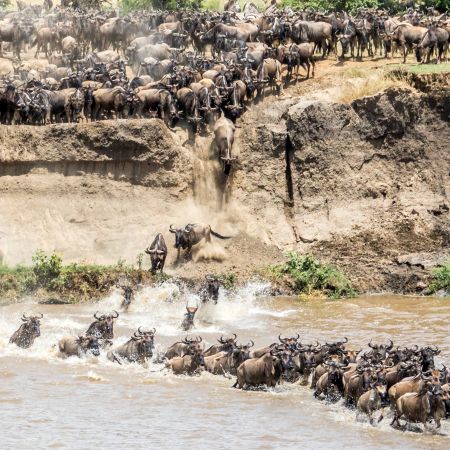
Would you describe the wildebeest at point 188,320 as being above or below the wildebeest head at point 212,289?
below

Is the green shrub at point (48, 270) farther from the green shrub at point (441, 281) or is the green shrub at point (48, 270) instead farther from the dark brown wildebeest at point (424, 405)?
the dark brown wildebeest at point (424, 405)

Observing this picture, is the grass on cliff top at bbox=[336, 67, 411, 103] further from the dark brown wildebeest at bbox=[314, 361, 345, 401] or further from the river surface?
the dark brown wildebeest at bbox=[314, 361, 345, 401]

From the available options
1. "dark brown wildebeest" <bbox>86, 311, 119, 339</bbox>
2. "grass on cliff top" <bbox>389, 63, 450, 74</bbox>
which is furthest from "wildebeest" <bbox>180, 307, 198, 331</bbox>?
"grass on cliff top" <bbox>389, 63, 450, 74</bbox>

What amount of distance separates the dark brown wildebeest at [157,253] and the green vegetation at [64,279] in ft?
0.83

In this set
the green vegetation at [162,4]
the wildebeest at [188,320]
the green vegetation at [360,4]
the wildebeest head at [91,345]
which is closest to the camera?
the wildebeest head at [91,345]

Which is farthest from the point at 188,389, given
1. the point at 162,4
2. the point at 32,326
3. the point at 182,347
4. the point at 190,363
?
the point at 162,4

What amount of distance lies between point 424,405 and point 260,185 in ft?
42.0

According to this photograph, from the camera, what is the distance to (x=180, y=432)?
693 inches

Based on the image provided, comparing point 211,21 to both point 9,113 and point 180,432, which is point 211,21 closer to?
point 9,113

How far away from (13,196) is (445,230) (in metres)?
9.86

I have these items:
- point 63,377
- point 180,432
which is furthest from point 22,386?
point 180,432

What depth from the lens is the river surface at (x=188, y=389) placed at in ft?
56.5

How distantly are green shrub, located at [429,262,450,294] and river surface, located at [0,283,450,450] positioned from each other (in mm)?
675

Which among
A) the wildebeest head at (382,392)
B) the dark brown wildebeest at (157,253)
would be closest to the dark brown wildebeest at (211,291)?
the dark brown wildebeest at (157,253)
